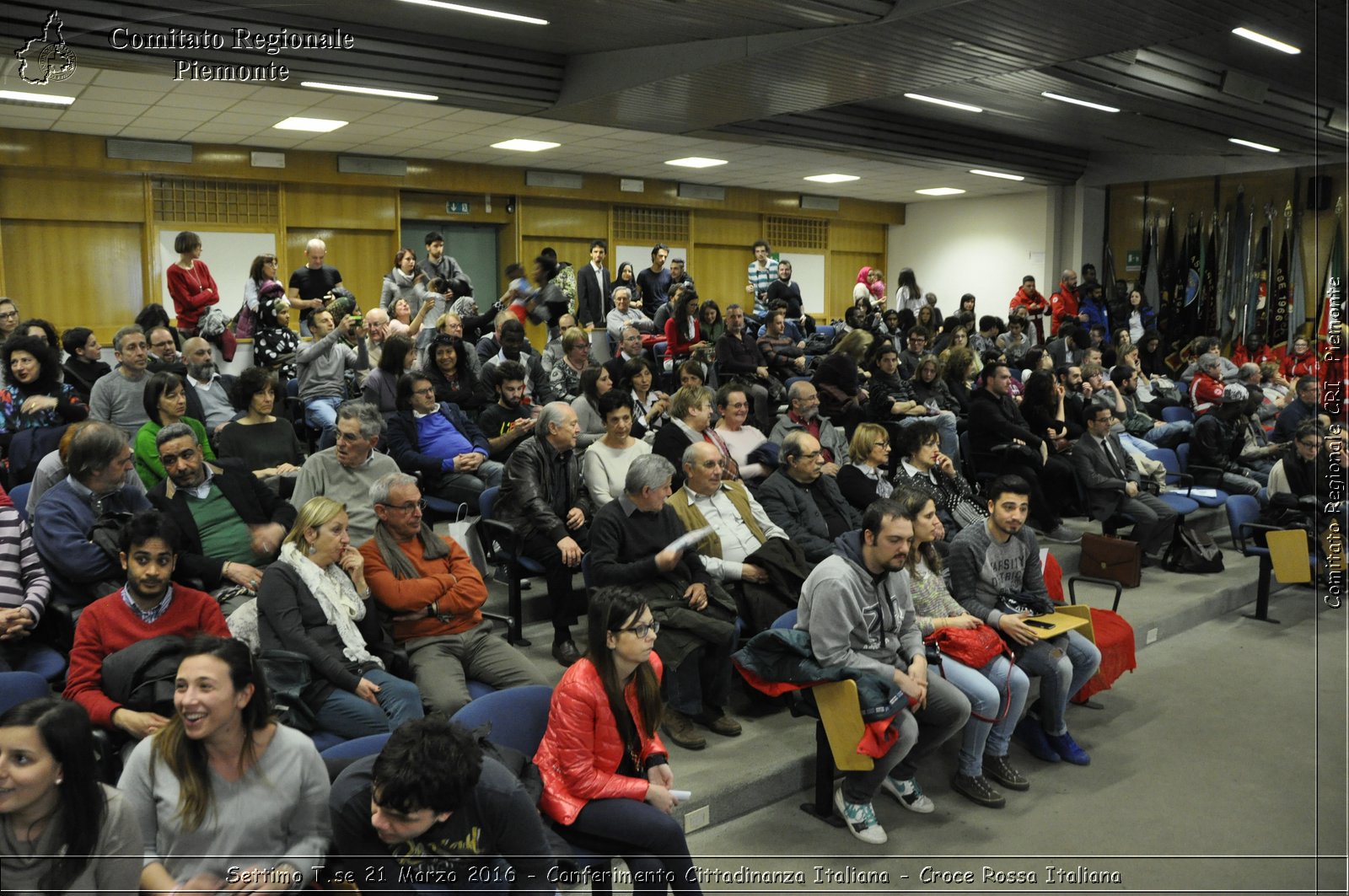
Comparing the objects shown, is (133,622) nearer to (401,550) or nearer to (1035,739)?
(401,550)

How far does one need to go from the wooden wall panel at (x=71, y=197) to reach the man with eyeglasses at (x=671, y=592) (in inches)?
327

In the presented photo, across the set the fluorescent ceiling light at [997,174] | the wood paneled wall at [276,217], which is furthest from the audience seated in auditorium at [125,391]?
the fluorescent ceiling light at [997,174]

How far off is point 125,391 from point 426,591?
2270 mm

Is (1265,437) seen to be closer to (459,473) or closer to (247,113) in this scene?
(459,473)

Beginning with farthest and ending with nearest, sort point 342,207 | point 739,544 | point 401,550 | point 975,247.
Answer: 1. point 975,247
2. point 342,207
3. point 739,544
4. point 401,550

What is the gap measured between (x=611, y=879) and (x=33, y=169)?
383 inches

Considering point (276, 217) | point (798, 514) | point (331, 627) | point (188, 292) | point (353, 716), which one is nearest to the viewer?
point (353, 716)

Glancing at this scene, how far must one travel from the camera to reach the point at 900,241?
55.8ft

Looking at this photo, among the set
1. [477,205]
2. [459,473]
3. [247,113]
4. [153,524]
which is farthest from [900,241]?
[153,524]

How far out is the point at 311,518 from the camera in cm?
315

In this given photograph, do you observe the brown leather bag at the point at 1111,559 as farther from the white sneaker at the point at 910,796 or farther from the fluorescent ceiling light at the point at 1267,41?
the fluorescent ceiling light at the point at 1267,41

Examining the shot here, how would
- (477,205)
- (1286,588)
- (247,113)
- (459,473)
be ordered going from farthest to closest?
(477,205), (247,113), (1286,588), (459,473)

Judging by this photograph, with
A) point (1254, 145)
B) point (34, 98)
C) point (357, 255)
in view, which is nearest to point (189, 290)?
point (34, 98)

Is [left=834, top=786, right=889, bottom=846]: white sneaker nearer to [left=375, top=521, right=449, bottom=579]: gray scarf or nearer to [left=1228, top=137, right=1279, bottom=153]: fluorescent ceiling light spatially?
[left=375, top=521, right=449, bottom=579]: gray scarf
